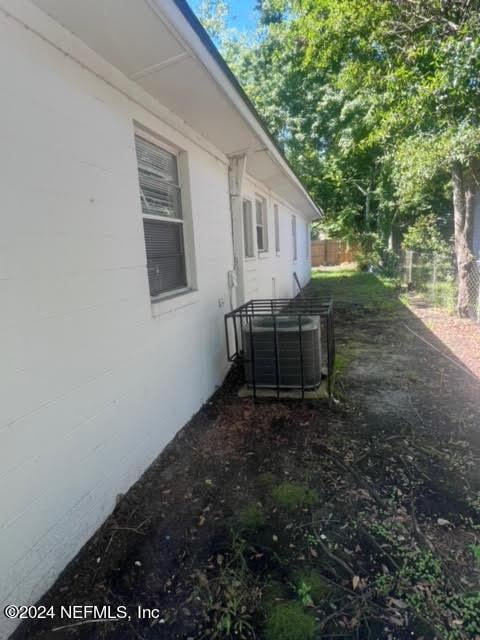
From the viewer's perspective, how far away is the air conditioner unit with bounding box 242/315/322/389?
3.71m

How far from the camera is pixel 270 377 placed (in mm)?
3916

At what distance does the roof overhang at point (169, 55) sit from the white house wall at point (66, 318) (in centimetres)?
18

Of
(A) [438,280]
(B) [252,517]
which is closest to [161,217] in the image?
(B) [252,517]

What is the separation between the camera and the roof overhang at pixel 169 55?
1.84 metres

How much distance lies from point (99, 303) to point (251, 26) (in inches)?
789

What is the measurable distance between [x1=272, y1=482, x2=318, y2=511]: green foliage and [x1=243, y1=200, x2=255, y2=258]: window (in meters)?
4.18

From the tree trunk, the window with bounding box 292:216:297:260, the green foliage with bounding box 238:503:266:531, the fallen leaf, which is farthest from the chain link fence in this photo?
the green foliage with bounding box 238:503:266:531

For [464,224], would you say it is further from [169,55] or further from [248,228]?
[169,55]

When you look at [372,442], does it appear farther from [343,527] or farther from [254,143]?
[254,143]

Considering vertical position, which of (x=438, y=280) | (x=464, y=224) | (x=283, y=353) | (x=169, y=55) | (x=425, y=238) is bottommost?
(x=283, y=353)

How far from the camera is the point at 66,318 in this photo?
6.21ft

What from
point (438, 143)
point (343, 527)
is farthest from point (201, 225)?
point (438, 143)

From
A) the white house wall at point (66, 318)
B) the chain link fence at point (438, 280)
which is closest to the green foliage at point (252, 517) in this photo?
the white house wall at point (66, 318)

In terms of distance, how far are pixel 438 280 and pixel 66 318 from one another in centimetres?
963
